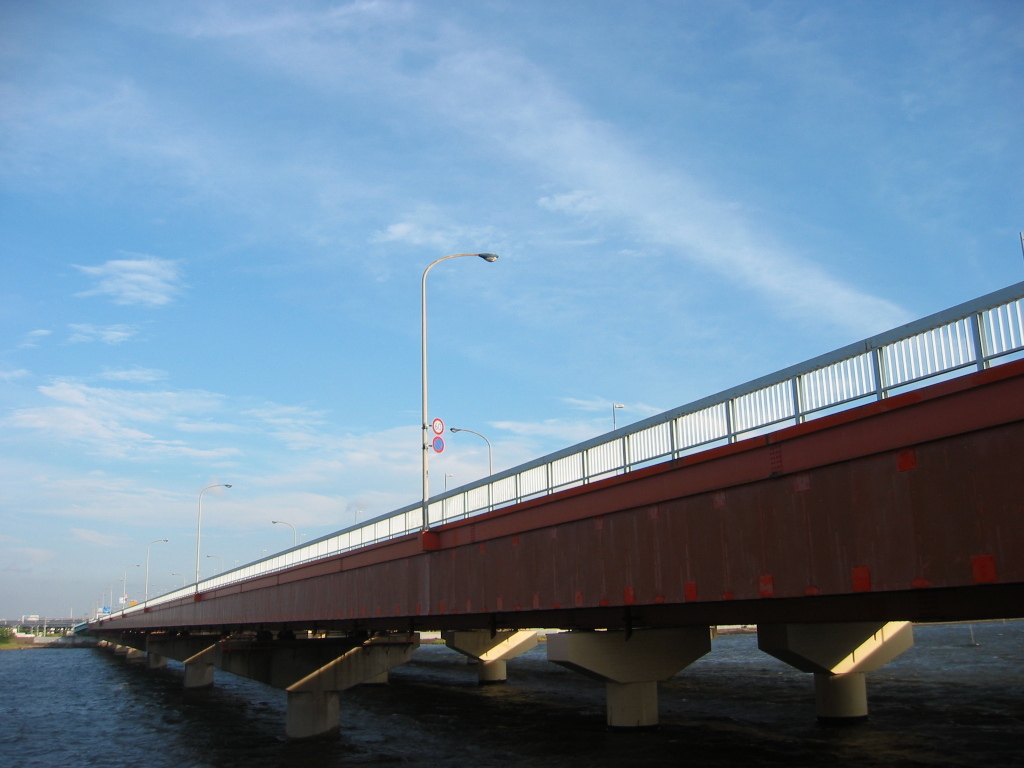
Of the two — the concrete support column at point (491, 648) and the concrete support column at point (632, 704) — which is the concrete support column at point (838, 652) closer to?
the concrete support column at point (632, 704)

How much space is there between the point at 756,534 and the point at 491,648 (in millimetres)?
56996

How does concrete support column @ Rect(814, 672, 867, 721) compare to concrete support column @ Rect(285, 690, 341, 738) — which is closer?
concrete support column @ Rect(814, 672, 867, 721)

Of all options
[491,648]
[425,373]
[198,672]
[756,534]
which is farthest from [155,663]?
[756,534]

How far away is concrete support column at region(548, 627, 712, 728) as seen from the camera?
2719 centimetres

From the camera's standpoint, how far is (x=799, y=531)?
14.2 metres

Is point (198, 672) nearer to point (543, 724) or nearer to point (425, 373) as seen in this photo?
point (543, 724)

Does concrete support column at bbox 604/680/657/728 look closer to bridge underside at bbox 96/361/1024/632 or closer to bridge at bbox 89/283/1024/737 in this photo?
bridge at bbox 89/283/1024/737

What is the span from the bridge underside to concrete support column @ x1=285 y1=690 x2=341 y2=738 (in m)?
18.2

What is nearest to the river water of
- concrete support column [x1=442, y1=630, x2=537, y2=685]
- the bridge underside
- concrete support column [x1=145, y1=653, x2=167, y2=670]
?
concrete support column [x1=442, y1=630, x2=537, y2=685]

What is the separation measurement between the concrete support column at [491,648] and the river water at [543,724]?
194 cm

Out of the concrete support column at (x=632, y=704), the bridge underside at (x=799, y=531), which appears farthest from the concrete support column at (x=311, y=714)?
the bridge underside at (x=799, y=531)

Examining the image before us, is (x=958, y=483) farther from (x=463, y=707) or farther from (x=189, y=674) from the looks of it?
(x=189, y=674)

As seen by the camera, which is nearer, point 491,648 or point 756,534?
point 756,534

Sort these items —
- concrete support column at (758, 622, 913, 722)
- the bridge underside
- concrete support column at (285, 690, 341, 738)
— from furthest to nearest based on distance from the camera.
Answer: concrete support column at (285, 690, 341, 738), concrete support column at (758, 622, 913, 722), the bridge underside
